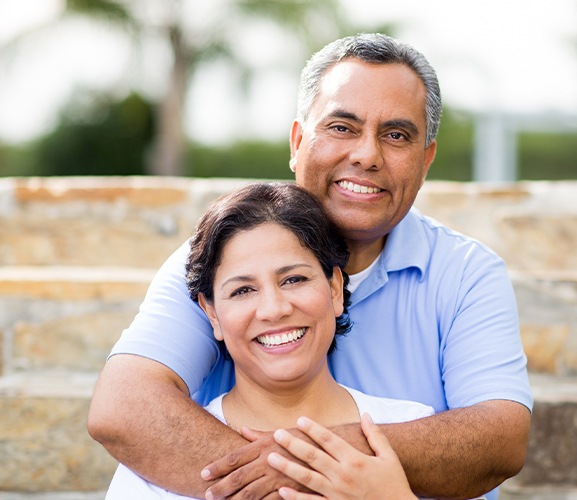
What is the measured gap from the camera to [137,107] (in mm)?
13992

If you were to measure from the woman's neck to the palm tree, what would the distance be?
11395mm

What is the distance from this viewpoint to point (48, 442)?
8.39 feet

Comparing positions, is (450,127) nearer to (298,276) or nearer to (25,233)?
(25,233)

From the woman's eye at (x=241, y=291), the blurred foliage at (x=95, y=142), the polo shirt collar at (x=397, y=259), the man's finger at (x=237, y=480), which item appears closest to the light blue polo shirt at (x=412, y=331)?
the polo shirt collar at (x=397, y=259)

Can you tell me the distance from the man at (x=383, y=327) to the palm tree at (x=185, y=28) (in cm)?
1096

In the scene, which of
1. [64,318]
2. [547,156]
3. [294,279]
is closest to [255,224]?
[294,279]

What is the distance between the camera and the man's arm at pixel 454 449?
1.76m

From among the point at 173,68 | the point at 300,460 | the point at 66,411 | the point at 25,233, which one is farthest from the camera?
the point at 173,68

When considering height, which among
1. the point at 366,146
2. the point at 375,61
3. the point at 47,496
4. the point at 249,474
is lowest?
the point at 47,496

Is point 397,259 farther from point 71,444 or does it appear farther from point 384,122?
point 71,444

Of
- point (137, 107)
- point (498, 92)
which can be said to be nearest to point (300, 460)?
point (498, 92)

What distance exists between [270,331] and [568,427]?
124 centimetres

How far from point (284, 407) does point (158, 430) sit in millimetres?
308

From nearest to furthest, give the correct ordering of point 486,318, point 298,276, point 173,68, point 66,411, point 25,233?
point 298,276 < point 486,318 < point 66,411 < point 25,233 < point 173,68
